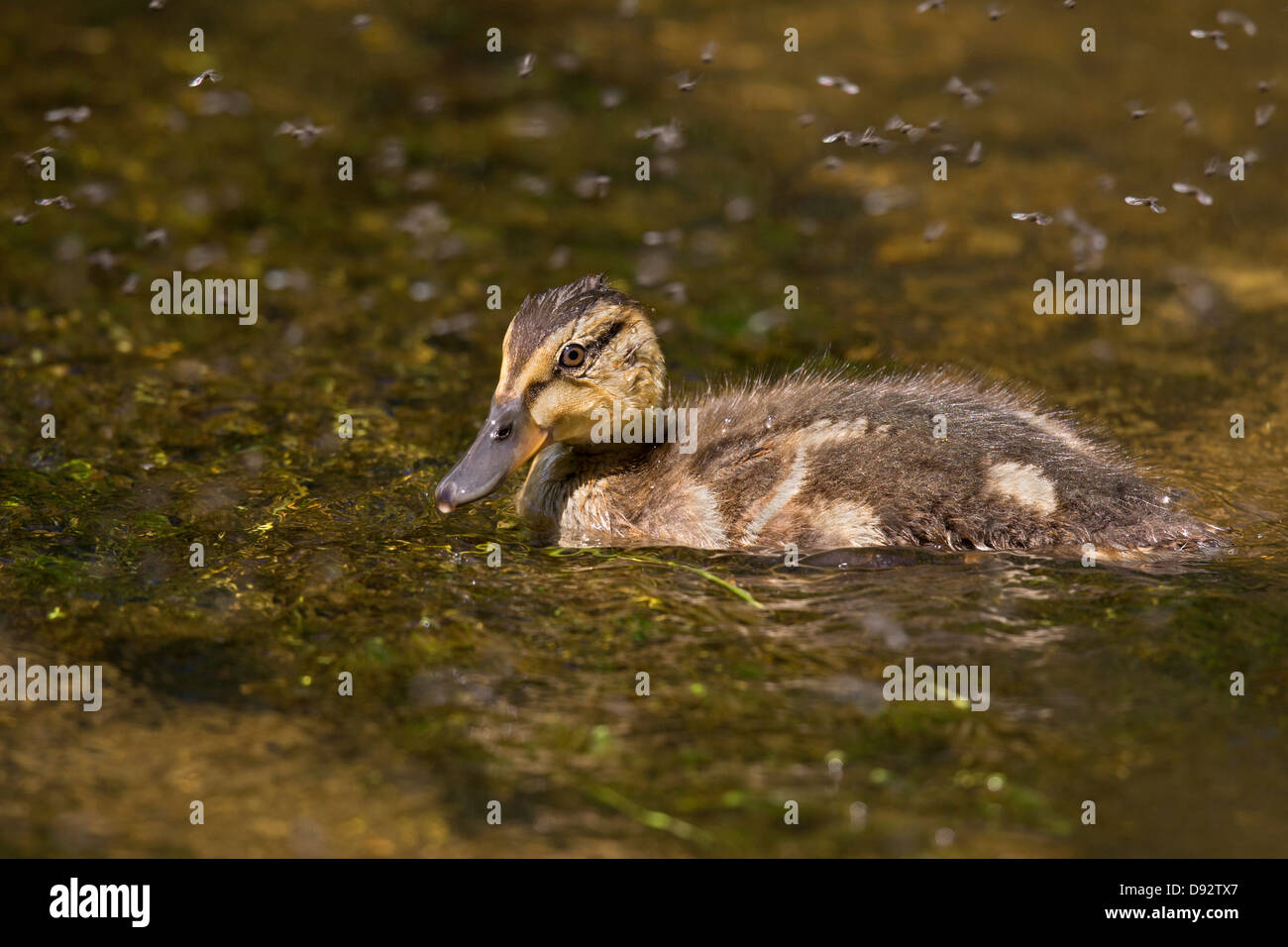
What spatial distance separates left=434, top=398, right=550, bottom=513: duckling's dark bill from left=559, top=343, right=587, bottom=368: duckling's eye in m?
0.24

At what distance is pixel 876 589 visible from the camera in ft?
18.0

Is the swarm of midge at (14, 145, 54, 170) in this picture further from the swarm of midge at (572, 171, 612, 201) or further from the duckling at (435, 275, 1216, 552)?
the duckling at (435, 275, 1216, 552)

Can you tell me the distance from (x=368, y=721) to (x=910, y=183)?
20.9 feet

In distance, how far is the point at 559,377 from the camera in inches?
240

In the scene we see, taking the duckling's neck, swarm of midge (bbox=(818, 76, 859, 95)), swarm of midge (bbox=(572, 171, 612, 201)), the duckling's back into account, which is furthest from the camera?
swarm of midge (bbox=(572, 171, 612, 201))

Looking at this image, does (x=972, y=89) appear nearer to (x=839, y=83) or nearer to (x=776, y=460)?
(x=839, y=83)

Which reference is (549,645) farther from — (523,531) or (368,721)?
(523,531)

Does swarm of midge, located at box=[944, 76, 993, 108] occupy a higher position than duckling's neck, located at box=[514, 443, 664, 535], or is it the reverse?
swarm of midge, located at box=[944, 76, 993, 108]

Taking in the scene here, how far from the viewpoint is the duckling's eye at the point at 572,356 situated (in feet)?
20.0

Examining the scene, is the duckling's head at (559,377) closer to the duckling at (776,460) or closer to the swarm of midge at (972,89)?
the duckling at (776,460)

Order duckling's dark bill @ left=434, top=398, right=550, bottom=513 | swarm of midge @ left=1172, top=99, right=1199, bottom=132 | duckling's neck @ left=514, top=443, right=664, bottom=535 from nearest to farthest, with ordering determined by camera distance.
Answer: duckling's dark bill @ left=434, top=398, right=550, bottom=513
duckling's neck @ left=514, top=443, right=664, bottom=535
swarm of midge @ left=1172, top=99, right=1199, bottom=132

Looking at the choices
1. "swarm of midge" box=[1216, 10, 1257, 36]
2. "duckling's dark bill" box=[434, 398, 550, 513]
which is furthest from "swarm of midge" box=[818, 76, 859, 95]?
"swarm of midge" box=[1216, 10, 1257, 36]

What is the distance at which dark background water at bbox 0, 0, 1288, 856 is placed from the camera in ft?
14.5
